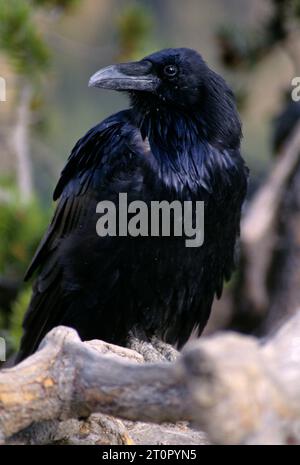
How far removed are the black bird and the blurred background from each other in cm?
89

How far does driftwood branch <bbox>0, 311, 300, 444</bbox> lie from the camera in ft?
6.31

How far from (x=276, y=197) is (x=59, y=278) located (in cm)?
267

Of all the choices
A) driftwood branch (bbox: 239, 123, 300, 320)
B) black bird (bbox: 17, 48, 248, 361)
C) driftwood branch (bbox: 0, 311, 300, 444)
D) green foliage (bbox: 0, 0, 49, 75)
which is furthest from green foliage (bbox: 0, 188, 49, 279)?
driftwood branch (bbox: 0, 311, 300, 444)

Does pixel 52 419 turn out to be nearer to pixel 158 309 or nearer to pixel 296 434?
pixel 296 434

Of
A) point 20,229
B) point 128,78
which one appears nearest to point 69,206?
point 128,78

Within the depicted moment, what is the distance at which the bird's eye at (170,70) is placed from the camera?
12.0 ft

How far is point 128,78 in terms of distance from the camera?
12.0ft

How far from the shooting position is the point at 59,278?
3791mm

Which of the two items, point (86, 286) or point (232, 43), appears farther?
point (232, 43)

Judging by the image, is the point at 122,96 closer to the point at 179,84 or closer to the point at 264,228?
the point at 264,228

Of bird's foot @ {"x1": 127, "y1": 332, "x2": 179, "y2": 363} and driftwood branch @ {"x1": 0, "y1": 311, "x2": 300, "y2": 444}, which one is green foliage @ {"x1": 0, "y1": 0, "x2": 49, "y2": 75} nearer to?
bird's foot @ {"x1": 127, "y1": 332, "x2": 179, "y2": 363}
